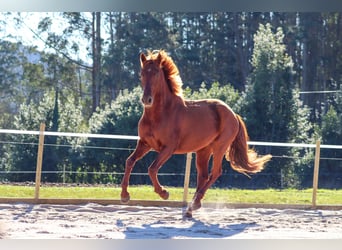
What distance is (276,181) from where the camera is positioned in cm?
914

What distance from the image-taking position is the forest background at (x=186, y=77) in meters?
9.33

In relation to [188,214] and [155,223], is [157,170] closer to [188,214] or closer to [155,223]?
[155,223]

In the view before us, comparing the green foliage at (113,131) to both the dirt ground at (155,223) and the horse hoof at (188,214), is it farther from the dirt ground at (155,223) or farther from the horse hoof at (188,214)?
the horse hoof at (188,214)

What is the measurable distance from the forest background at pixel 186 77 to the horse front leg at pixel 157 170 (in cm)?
359

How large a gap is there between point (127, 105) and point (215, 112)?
406cm

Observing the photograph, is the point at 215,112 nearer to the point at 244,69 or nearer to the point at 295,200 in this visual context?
the point at 295,200

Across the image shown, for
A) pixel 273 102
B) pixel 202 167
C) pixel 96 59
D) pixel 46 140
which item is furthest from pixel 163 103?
pixel 96 59

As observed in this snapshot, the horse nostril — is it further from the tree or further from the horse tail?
the tree

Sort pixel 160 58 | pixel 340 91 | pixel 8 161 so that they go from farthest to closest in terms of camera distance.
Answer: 1. pixel 340 91
2. pixel 8 161
3. pixel 160 58

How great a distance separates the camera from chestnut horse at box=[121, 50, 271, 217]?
526 centimetres

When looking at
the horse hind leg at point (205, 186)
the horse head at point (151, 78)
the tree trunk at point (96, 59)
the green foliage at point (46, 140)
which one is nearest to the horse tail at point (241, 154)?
the horse hind leg at point (205, 186)

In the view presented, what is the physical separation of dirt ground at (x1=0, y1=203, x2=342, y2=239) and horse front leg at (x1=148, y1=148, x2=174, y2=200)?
0.23 m
